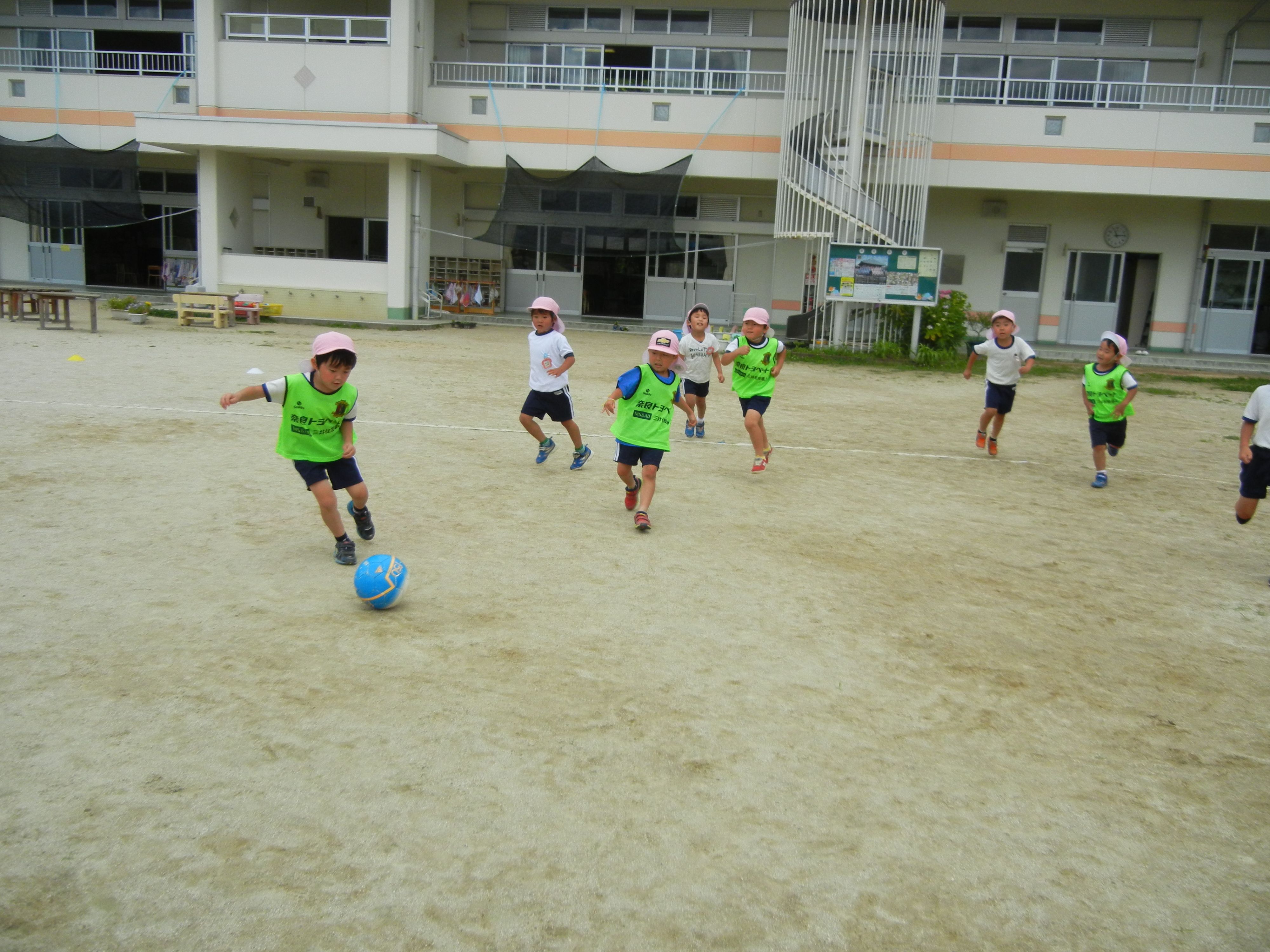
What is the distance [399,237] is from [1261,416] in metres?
19.5

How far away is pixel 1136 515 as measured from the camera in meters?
8.61

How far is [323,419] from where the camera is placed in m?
6.07

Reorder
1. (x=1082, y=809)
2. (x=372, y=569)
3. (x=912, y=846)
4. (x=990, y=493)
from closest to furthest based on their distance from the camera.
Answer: (x=912, y=846) < (x=1082, y=809) < (x=372, y=569) < (x=990, y=493)

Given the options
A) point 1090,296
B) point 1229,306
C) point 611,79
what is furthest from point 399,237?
point 1229,306

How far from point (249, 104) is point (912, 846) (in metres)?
23.9

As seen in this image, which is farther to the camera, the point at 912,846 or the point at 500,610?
the point at 500,610

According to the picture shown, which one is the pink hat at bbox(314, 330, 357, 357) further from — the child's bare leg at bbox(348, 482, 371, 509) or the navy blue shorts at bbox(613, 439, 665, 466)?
the navy blue shorts at bbox(613, 439, 665, 466)

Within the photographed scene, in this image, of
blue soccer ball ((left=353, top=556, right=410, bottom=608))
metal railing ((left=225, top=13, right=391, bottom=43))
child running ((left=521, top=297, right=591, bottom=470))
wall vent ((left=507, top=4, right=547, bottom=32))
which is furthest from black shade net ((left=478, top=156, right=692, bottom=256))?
blue soccer ball ((left=353, top=556, right=410, bottom=608))

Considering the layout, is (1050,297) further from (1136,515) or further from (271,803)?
(271,803)

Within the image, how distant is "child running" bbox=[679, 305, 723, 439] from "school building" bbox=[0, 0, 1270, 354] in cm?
1109

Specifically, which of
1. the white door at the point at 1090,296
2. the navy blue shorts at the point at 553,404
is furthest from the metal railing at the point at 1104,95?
the navy blue shorts at the point at 553,404

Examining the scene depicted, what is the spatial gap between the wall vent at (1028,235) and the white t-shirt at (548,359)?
1956cm

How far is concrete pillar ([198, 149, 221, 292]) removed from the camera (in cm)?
2317

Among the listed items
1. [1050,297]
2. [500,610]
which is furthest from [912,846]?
[1050,297]
